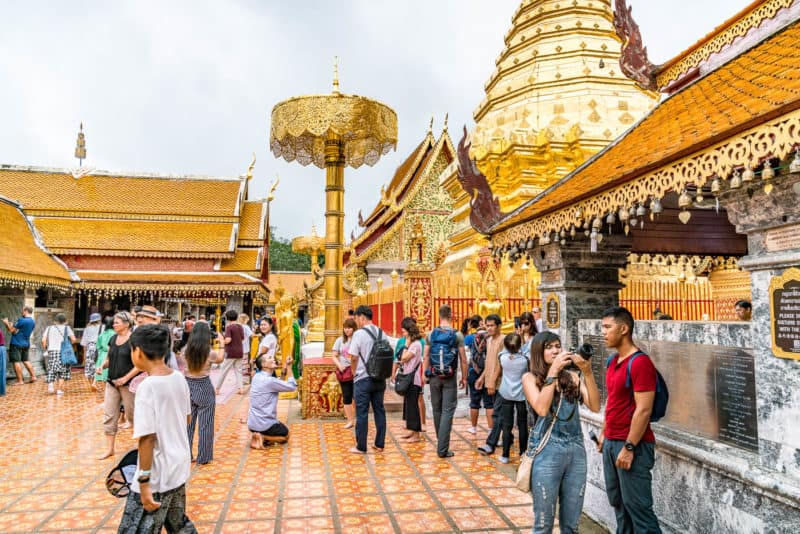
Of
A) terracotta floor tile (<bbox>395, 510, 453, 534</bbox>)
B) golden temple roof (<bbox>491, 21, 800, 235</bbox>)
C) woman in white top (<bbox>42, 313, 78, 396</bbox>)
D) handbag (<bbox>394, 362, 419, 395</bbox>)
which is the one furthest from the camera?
woman in white top (<bbox>42, 313, 78, 396</bbox>)

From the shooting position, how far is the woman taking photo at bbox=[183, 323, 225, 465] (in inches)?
223

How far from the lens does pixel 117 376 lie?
573 centimetres

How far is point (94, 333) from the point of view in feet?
37.9

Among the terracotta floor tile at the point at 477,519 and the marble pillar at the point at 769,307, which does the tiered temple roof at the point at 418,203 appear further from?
the marble pillar at the point at 769,307

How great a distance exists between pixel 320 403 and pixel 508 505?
13.1 ft

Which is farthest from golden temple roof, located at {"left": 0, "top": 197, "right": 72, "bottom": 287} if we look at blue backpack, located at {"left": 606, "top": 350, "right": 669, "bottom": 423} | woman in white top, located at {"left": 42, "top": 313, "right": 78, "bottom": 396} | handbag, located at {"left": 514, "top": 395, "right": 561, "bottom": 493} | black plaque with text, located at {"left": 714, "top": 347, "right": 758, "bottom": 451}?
black plaque with text, located at {"left": 714, "top": 347, "right": 758, "bottom": 451}

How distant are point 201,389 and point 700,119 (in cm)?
497

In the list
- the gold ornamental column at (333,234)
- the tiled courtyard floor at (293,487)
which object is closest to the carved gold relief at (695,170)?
the tiled courtyard floor at (293,487)

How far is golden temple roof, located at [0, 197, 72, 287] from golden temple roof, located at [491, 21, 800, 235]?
12.7 m

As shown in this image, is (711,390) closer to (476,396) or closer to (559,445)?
(559,445)

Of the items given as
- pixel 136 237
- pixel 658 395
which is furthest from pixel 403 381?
pixel 136 237

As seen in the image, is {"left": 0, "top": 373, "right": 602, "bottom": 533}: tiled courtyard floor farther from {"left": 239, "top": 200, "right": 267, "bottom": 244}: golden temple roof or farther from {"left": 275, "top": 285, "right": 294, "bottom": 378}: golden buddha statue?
{"left": 239, "top": 200, "right": 267, "bottom": 244}: golden temple roof

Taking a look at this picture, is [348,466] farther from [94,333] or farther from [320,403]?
[94,333]

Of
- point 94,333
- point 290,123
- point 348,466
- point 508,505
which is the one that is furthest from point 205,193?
point 508,505
